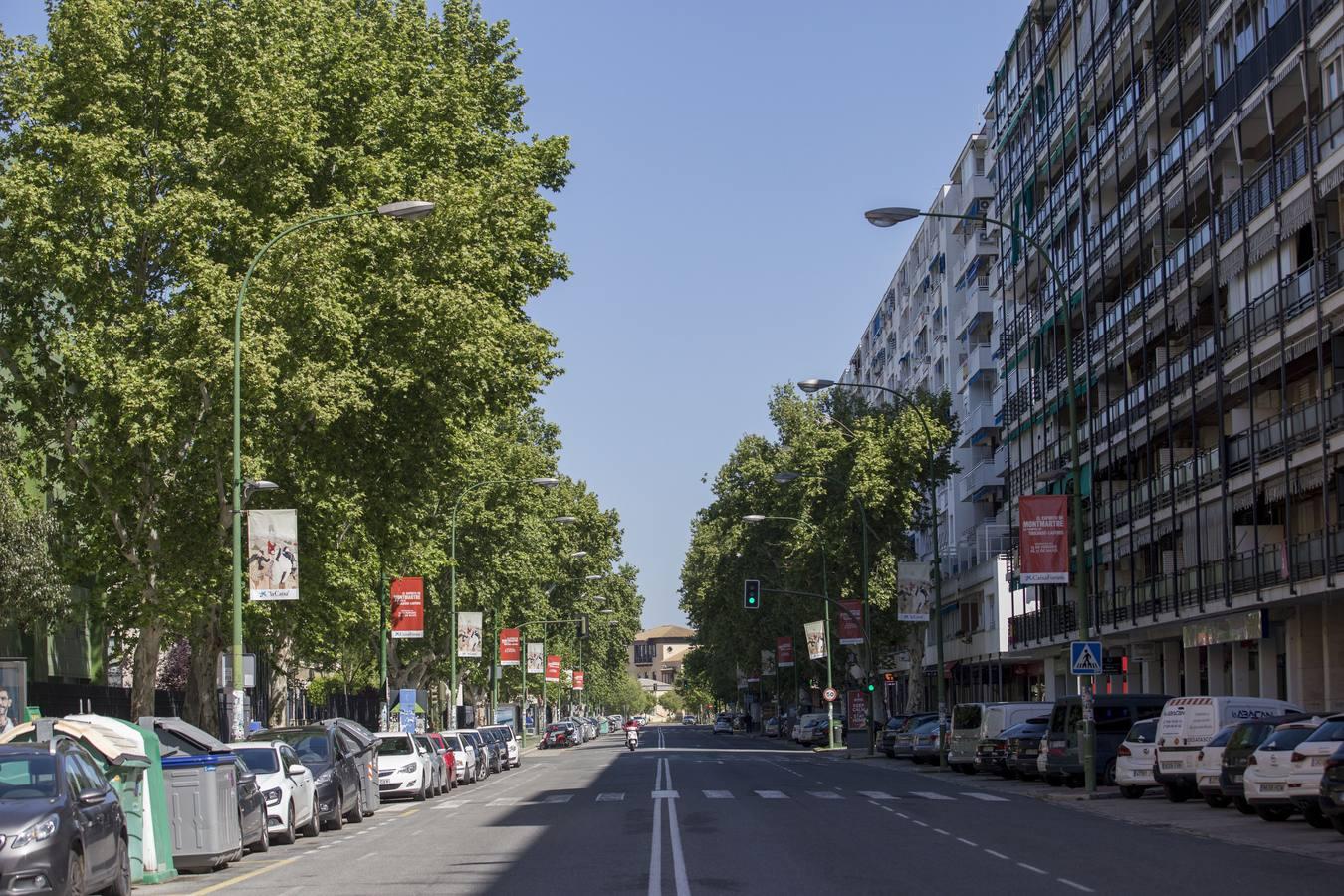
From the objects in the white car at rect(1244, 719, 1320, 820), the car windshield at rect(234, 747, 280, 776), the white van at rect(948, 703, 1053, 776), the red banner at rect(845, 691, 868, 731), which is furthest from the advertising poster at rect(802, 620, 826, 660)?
the car windshield at rect(234, 747, 280, 776)

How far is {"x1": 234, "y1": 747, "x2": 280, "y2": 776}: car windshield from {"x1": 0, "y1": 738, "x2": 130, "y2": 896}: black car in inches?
337

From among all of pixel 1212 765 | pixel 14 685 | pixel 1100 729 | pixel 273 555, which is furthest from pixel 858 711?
pixel 14 685

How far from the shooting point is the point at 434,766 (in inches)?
1634

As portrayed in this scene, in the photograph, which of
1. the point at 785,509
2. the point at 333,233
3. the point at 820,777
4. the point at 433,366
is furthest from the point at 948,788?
the point at 785,509

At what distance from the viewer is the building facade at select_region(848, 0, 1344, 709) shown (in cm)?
3938

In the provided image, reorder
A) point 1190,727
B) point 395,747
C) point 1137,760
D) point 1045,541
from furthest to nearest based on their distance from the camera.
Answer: point 395,747
point 1045,541
point 1137,760
point 1190,727

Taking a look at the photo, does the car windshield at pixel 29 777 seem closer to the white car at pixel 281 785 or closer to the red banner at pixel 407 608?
the white car at pixel 281 785

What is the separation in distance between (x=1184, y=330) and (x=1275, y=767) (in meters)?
27.1

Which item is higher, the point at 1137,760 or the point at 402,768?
the point at 1137,760

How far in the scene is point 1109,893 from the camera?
15891 millimetres

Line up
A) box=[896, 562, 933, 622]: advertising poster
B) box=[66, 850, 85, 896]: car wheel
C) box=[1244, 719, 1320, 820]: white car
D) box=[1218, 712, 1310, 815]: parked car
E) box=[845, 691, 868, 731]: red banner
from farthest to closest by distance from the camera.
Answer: box=[845, 691, 868, 731]: red banner → box=[896, 562, 933, 622]: advertising poster → box=[1218, 712, 1310, 815]: parked car → box=[1244, 719, 1320, 820]: white car → box=[66, 850, 85, 896]: car wheel

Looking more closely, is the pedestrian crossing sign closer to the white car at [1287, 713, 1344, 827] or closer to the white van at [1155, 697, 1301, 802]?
the white van at [1155, 697, 1301, 802]

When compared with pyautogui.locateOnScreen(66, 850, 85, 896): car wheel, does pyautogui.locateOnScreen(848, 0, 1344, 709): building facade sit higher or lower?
higher

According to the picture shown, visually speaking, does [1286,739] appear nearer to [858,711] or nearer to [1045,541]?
[1045,541]
